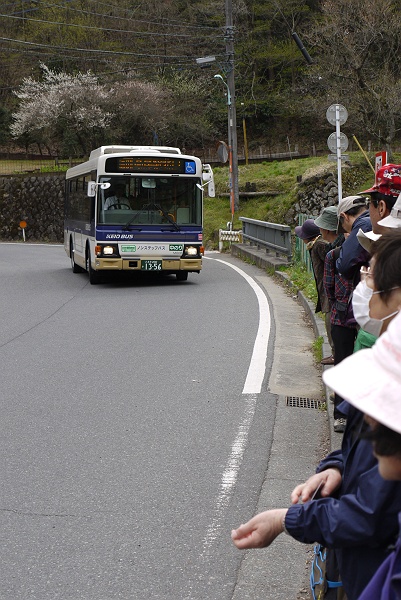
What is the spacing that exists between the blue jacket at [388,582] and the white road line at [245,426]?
274cm

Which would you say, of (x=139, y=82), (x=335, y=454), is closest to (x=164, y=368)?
(x=335, y=454)

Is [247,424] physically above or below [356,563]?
below

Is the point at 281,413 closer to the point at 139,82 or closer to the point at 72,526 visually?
the point at 72,526

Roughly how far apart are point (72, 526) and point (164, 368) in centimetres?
442

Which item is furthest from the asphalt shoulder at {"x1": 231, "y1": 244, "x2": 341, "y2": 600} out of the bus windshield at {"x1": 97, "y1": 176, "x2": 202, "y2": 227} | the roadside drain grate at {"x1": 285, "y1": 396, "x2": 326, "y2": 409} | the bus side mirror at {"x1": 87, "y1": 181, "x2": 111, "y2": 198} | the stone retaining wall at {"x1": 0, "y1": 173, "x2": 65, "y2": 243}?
the stone retaining wall at {"x1": 0, "y1": 173, "x2": 65, "y2": 243}

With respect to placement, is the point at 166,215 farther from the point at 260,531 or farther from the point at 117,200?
the point at 260,531

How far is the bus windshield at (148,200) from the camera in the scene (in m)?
17.4

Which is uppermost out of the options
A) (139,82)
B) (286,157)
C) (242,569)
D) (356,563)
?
(139,82)

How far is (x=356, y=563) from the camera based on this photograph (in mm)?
2254

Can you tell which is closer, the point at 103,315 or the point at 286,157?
the point at 103,315

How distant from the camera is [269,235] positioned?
2161 cm

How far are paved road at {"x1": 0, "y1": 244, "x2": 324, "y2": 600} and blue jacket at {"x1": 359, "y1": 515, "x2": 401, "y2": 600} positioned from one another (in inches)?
90.3

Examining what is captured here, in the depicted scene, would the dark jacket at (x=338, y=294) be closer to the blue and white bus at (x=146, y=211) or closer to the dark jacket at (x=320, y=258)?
the dark jacket at (x=320, y=258)

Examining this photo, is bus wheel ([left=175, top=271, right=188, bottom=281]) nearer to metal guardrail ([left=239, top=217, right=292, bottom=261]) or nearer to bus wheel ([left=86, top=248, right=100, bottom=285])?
bus wheel ([left=86, top=248, right=100, bottom=285])
